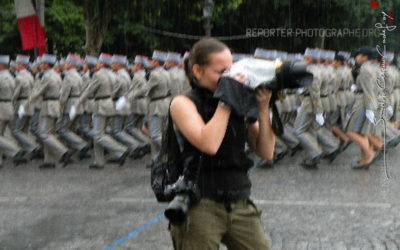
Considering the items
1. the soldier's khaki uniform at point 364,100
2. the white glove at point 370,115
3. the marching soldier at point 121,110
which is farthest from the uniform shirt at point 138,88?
the white glove at point 370,115

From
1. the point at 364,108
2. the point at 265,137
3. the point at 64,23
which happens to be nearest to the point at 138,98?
the point at 364,108

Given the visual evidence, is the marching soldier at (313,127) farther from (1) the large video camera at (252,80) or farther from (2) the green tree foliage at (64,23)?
(2) the green tree foliage at (64,23)

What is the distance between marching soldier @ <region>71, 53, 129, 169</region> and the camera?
11289 mm

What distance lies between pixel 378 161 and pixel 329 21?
2017 centimetres

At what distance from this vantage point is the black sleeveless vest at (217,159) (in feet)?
10.9

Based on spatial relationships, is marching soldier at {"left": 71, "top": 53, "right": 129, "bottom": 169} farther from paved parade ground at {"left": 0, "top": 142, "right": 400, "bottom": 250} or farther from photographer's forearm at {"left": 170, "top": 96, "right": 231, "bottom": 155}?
photographer's forearm at {"left": 170, "top": 96, "right": 231, "bottom": 155}

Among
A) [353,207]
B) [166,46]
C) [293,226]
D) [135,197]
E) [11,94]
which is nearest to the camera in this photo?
[293,226]

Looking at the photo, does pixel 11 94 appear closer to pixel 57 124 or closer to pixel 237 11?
pixel 57 124

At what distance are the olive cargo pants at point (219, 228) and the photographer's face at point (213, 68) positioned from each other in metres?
0.53

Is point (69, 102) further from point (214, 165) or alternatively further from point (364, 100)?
point (214, 165)

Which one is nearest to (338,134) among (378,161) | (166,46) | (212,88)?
(378,161)

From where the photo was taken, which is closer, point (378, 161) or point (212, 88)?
point (212, 88)

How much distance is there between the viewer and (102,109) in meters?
11.5

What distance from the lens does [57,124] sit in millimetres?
12047
